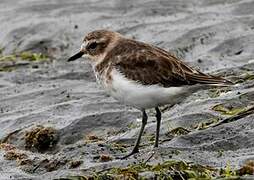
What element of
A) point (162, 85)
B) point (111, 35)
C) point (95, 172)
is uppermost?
point (111, 35)

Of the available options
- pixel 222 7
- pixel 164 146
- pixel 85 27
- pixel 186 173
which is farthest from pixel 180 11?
pixel 186 173

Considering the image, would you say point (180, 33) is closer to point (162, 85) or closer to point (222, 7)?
point (222, 7)

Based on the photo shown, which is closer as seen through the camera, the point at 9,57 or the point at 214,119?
the point at 214,119

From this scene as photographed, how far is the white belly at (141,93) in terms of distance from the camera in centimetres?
754

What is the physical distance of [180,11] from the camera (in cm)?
1499

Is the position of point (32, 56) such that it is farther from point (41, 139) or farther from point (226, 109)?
point (226, 109)

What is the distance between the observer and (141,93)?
24.7 ft

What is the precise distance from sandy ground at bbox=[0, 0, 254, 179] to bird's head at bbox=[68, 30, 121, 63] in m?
0.97

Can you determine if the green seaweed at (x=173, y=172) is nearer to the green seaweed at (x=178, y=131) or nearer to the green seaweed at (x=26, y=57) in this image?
the green seaweed at (x=178, y=131)

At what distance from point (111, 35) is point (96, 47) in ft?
0.69

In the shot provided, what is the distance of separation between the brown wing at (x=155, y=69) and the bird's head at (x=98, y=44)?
0.38m

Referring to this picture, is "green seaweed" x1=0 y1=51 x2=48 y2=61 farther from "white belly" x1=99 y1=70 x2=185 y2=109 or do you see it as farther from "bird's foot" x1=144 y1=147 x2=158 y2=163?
"bird's foot" x1=144 y1=147 x2=158 y2=163

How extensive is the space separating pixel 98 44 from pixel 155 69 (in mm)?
1006

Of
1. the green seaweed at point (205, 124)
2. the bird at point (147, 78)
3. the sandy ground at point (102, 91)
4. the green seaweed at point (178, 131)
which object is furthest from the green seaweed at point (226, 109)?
the bird at point (147, 78)
